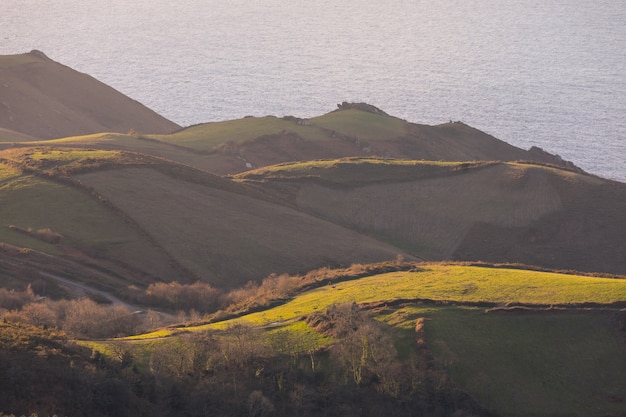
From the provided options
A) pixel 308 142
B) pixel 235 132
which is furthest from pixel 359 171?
pixel 235 132

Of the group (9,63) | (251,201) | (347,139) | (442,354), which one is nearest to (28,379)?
(442,354)

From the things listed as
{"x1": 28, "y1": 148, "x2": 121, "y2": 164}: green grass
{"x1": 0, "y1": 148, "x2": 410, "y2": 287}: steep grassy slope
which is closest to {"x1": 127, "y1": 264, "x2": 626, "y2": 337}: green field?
{"x1": 0, "y1": 148, "x2": 410, "y2": 287}: steep grassy slope

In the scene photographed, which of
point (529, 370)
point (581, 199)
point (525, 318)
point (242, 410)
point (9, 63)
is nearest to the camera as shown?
point (242, 410)

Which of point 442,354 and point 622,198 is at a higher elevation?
point 622,198

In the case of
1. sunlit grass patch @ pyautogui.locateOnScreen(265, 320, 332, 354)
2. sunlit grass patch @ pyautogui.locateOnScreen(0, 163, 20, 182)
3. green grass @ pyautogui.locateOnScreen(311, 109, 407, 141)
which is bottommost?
sunlit grass patch @ pyautogui.locateOnScreen(265, 320, 332, 354)

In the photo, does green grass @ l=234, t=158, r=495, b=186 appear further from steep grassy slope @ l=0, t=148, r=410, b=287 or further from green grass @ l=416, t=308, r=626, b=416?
green grass @ l=416, t=308, r=626, b=416

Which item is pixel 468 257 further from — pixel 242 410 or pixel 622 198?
pixel 242 410

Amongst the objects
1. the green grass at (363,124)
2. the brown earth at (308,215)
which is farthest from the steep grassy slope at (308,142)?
the brown earth at (308,215)
